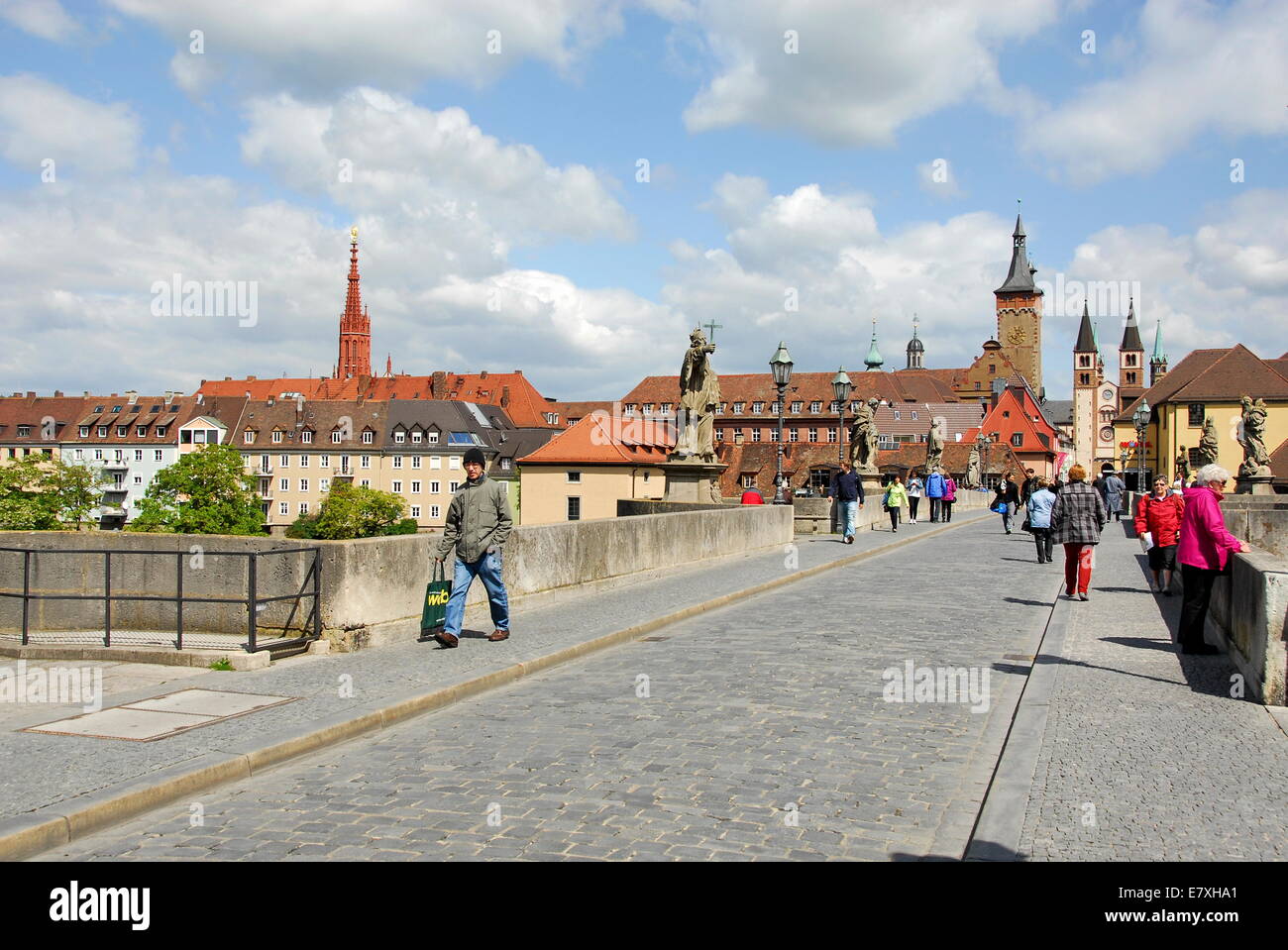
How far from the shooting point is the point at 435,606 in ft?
32.6

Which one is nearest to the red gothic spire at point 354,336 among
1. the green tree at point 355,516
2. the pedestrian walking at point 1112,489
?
A: the green tree at point 355,516

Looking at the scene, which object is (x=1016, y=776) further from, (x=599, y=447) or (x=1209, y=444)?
(x=599, y=447)

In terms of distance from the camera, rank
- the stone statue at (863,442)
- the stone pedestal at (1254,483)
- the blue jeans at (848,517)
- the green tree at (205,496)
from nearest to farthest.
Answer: the blue jeans at (848,517), the stone pedestal at (1254,483), the stone statue at (863,442), the green tree at (205,496)

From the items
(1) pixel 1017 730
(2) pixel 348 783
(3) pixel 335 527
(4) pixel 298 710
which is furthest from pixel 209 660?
(3) pixel 335 527

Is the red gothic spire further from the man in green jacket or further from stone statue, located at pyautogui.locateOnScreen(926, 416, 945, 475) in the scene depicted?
the man in green jacket

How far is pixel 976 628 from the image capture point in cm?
1186

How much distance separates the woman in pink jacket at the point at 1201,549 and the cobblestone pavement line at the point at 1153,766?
11.6 inches

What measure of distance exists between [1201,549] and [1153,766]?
4231 millimetres

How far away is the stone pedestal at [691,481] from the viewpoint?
21859mm

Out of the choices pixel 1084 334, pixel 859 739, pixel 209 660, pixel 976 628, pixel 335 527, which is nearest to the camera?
pixel 859 739

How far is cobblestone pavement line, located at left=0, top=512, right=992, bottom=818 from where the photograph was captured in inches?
220

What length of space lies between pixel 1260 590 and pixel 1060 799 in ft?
10.7

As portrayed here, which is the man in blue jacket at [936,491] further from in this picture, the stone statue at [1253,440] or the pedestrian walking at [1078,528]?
the pedestrian walking at [1078,528]
